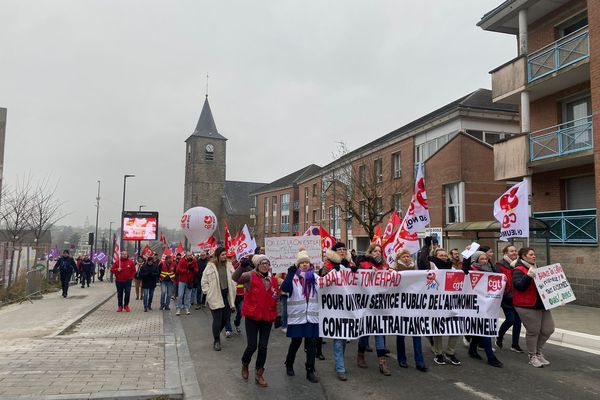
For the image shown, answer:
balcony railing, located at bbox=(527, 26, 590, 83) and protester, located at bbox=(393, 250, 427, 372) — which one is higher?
balcony railing, located at bbox=(527, 26, 590, 83)

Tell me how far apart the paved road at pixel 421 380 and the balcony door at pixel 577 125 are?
37.3 ft

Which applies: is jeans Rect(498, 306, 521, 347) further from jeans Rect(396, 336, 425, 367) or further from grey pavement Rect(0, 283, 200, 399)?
grey pavement Rect(0, 283, 200, 399)

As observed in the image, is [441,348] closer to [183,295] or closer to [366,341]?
[366,341]

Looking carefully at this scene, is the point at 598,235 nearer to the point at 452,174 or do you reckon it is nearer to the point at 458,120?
the point at 452,174

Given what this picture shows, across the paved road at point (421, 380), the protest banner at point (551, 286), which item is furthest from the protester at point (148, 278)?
the protest banner at point (551, 286)

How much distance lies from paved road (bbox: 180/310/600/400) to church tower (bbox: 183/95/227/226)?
82697mm

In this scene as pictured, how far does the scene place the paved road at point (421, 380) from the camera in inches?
225

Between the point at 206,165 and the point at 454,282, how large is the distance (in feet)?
277

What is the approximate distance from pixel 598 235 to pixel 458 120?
13.9m

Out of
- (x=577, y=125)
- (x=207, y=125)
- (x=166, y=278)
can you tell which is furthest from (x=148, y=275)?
(x=207, y=125)

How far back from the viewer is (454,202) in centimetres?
2716

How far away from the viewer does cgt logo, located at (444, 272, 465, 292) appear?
7449 millimetres

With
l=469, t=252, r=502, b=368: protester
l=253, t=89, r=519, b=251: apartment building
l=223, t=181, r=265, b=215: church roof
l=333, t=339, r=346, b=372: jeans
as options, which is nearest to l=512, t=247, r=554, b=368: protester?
l=469, t=252, r=502, b=368: protester

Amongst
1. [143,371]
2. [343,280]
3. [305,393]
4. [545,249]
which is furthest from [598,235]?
[143,371]
